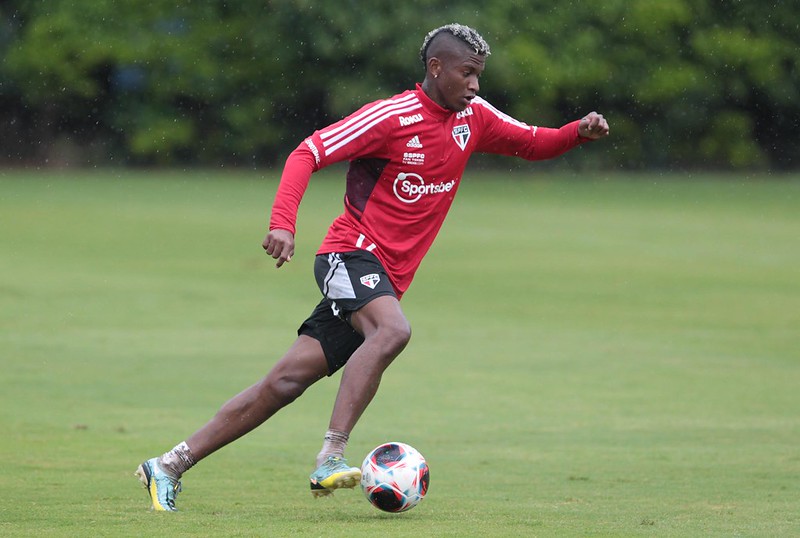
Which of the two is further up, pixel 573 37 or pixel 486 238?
pixel 573 37

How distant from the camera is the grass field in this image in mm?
Result: 7492

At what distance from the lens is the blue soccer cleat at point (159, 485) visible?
7255 millimetres

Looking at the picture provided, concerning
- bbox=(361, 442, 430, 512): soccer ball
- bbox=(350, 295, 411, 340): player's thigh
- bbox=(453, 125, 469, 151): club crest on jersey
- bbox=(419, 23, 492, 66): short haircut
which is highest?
bbox=(419, 23, 492, 66): short haircut

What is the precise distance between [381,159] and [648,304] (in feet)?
40.2

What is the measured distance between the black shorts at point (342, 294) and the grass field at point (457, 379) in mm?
828

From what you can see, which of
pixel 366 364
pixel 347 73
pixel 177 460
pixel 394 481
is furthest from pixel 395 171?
pixel 347 73

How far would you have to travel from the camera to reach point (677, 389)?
1273 centimetres

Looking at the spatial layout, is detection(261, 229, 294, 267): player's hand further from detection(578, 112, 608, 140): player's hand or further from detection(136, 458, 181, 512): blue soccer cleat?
detection(578, 112, 608, 140): player's hand

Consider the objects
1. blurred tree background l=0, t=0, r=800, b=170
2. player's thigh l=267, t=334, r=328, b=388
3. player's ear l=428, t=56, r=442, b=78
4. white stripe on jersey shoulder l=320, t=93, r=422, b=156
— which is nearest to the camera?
white stripe on jersey shoulder l=320, t=93, r=422, b=156

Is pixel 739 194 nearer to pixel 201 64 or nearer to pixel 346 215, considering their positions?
pixel 201 64

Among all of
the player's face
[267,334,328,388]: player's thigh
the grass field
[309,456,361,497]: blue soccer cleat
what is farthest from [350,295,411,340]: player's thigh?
the player's face

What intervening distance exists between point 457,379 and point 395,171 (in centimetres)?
615

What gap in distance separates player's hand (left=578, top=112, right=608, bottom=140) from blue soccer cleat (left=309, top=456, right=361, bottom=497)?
231 centimetres

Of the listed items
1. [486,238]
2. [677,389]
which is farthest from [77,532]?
[486,238]
